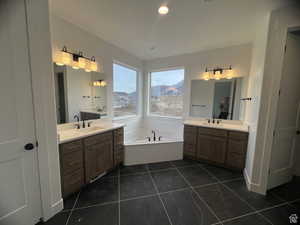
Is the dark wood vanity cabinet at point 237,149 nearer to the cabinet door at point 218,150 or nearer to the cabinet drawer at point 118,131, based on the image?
the cabinet door at point 218,150

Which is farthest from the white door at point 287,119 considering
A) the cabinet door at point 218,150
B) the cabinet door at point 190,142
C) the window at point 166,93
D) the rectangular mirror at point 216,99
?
the window at point 166,93

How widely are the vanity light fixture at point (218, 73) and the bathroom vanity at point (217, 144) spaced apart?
3.96 feet

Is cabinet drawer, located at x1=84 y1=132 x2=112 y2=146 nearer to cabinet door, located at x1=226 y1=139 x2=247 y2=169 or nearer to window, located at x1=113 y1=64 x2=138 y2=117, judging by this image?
window, located at x1=113 y1=64 x2=138 y2=117

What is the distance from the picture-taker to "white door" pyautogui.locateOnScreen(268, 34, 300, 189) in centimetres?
188

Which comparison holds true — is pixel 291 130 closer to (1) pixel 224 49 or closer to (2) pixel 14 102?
(1) pixel 224 49

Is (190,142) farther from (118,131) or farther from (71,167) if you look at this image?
(71,167)

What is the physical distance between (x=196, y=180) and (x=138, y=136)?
2.39 m

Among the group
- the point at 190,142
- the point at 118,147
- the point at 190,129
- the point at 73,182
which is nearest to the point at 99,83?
the point at 118,147

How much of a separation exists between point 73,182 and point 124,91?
2571 mm

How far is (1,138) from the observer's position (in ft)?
3.86

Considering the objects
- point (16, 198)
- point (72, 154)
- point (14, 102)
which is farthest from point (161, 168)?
point (14, 102)

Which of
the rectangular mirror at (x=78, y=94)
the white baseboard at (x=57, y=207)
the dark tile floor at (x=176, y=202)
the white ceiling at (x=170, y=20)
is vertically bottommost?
the dark tile floor at (x=176, y=202)

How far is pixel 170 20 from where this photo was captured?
82.1 inches

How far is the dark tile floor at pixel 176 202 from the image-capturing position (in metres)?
1.57
